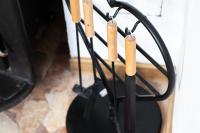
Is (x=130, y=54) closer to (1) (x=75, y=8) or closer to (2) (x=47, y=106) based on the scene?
(1) (x=75, y=8)

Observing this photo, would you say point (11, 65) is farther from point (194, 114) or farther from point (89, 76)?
point (194, 114)

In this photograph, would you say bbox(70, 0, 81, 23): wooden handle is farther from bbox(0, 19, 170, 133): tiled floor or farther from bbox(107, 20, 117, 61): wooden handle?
bbox(0, 19, 170, 133): tiled floor

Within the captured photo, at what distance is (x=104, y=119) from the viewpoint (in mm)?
1220

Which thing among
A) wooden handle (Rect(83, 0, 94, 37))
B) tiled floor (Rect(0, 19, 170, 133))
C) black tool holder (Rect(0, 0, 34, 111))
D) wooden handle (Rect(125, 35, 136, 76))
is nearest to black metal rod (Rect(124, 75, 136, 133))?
wooden handle (Rect(125, 35, 136, 76))

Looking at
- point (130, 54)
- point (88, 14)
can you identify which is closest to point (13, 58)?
point (88, 14)

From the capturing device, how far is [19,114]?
1.30 meters

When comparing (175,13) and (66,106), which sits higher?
(175,13)

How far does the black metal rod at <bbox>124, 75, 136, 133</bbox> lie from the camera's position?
34.0 inches

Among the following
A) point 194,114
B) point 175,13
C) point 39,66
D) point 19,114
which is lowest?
point 19,114

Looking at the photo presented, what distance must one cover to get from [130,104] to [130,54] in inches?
7.1

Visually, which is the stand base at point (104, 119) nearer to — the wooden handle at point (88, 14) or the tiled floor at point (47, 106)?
the tiled floor at point (47, 106)

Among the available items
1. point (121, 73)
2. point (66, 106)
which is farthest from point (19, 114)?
point (121, 73)

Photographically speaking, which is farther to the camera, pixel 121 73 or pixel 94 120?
pixel 121 73

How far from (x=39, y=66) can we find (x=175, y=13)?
61cm
